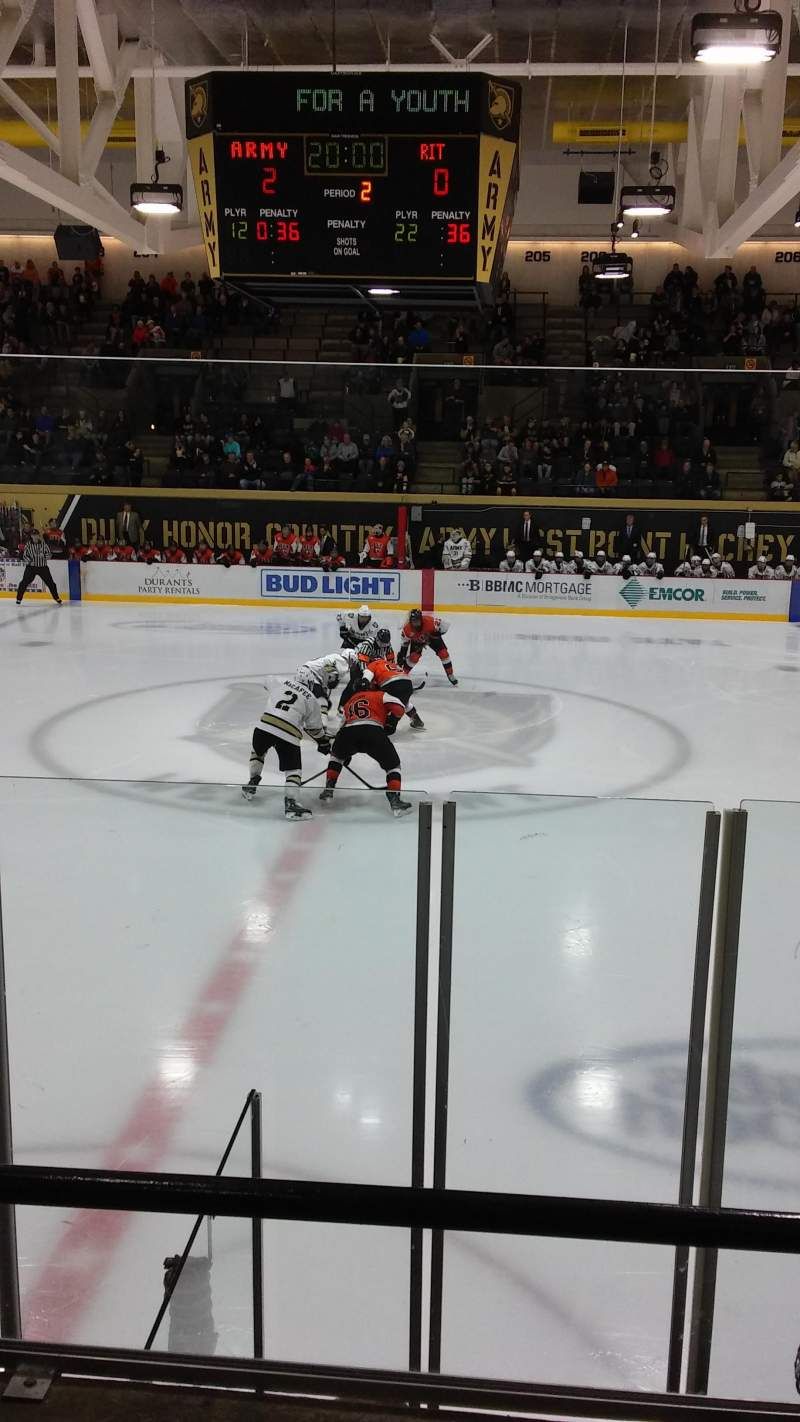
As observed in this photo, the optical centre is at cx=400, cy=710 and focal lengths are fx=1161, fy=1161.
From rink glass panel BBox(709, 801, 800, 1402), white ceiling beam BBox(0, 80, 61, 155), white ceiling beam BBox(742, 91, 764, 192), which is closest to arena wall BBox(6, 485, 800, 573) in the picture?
white ceiling beam BBox(742, 91, 764, 192)

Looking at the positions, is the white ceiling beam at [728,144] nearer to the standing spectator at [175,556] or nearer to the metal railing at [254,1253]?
the standing spectator at [175,556]

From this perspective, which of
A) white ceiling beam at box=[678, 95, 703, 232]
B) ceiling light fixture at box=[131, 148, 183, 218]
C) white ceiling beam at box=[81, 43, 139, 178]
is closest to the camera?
ceiling light fixture at box=[131, 148, 183, 218]

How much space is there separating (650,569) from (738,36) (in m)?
10.3

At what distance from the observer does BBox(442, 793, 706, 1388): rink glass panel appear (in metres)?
2.71

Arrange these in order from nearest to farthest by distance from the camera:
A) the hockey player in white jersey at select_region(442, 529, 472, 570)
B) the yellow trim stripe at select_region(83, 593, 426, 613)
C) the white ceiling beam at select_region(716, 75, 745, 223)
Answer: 1. the white ceiling beam at select_region(716, 75, 745, 223)
2. the yellow trim stripe at select_region(83, 593, 426, 613)
3. the hockey player in white jersey at select_region(442, 529, 472, 570)

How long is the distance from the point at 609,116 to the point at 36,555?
1112 centimetres

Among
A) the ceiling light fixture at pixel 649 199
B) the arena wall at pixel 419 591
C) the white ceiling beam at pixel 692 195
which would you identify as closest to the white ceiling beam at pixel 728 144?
the ceiling light fixture at pixel 649 199

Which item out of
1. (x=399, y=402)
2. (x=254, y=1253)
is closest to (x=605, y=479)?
(x=399, y=402)

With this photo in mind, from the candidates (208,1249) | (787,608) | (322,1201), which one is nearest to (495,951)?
(208,1249)

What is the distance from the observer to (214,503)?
1970 centimetres

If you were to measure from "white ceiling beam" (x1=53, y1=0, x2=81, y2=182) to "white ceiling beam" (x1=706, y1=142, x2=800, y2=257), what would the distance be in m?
6.78

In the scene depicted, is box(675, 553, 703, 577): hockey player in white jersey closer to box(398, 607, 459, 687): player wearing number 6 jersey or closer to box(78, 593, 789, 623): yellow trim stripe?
box(78, 593, 789, 623): yellow trim stripe

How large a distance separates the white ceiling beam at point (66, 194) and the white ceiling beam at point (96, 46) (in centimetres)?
106

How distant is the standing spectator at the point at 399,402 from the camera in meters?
21.2
